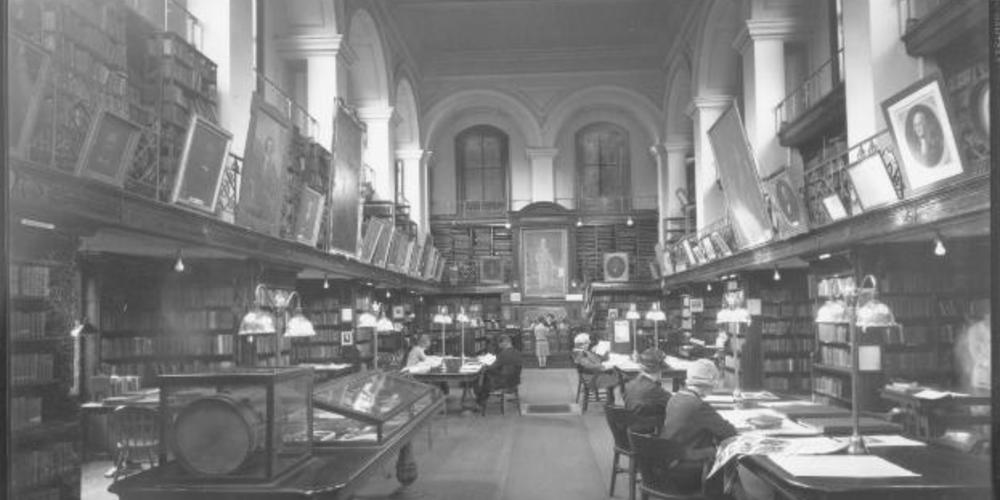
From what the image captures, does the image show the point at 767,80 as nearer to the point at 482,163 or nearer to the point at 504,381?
the point at 504,381

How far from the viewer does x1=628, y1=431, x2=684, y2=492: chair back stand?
15.7 ft

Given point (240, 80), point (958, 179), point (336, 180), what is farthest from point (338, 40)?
point (958, 179)

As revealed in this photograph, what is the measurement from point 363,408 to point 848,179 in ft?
18.6

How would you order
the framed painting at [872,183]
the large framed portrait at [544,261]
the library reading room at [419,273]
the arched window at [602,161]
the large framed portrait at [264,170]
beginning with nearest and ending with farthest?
the library reading room at [419,273] → the framed painting at [872,183] → the large framed portrait at [264,170] → the large framed portrait at [544,261] → the arched window at [602,161]

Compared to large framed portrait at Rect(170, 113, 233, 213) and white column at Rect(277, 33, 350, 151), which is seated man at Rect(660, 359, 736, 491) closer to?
large framed portrait at Rect(170, 113, 233, 213)

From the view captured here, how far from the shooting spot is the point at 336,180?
432 inches

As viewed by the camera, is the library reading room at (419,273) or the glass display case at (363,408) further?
the glass display case at (363,408)

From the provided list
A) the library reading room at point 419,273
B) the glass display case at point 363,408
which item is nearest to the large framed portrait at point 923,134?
the library reading room at point 419,273

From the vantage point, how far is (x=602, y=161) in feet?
81.6

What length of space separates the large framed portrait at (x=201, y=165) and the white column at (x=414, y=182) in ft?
46.2

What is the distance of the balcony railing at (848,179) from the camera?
766 cm

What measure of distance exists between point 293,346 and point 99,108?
8330mm

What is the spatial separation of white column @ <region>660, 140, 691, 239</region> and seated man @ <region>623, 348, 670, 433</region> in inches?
610

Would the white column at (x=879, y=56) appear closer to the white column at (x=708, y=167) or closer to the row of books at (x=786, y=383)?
the row of books at (x=786, y=383)
